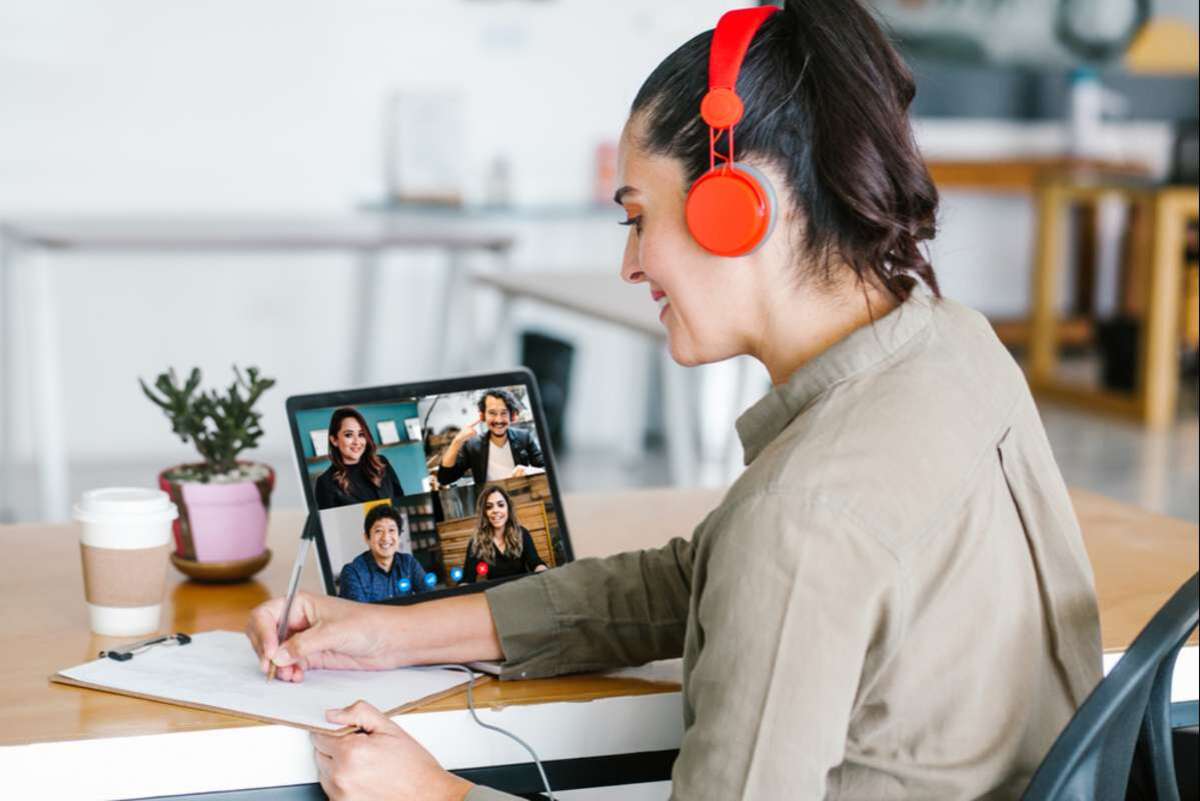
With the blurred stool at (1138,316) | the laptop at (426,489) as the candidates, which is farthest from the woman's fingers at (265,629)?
the blurred stool at (1138,316)

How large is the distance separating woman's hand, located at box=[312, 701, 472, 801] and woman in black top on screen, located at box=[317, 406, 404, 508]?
0.98 ft

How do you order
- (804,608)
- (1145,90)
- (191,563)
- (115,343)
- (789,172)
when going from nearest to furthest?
(804,608) < (789,172) < (191,563) < (115,343) < (1145,90)

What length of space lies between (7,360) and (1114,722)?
13.8 ft

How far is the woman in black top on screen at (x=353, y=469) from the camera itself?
4.38ft

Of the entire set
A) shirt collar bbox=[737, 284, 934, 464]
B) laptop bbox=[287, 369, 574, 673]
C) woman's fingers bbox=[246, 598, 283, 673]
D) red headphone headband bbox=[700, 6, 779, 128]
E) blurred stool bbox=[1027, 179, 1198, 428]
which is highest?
red headphone headband bbox=[700, 6, 779, 128]

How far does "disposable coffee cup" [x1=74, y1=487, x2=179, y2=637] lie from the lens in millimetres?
1299

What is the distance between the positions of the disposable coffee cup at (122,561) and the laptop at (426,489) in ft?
0.44

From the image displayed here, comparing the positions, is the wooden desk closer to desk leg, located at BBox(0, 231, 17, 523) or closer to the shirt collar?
the shirt collar

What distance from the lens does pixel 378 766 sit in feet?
3.41

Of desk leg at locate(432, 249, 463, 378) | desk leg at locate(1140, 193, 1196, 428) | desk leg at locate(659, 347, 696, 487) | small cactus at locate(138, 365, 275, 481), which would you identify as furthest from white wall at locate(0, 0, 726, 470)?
small cactus at locate(138, 365, 275, 481)

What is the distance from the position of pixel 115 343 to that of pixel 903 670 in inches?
163

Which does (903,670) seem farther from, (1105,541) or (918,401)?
(1105,541)

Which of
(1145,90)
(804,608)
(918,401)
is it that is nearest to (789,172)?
(918,401)

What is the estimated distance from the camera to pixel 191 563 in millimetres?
1447
